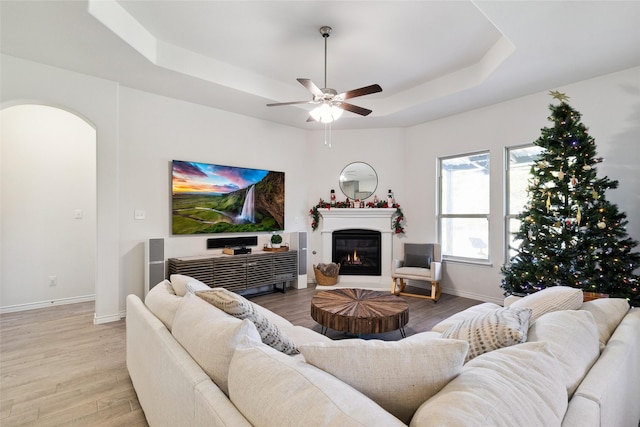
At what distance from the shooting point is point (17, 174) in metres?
4.02

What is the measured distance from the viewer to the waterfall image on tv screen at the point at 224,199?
432cm

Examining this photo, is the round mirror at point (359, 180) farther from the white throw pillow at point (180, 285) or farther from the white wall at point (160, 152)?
the white throw pillow at point (180, 285)

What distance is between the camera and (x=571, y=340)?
1.25 meters

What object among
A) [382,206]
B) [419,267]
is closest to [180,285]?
[419,267]

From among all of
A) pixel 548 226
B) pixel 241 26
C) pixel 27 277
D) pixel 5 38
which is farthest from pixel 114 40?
pixel 548 226

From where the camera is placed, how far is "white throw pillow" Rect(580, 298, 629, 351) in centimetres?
158

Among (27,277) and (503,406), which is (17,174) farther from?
(503,406)

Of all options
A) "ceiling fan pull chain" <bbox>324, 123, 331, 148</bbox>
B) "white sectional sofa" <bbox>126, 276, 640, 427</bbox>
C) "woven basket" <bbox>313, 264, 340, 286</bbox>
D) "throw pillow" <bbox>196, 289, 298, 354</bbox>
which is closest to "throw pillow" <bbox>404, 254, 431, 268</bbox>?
"woven basket" <bbox>313, 264, 340, 286</bbox>

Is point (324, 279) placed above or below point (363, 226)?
below

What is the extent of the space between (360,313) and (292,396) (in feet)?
6.45

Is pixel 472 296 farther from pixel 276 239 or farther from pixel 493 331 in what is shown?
pixel 493 331

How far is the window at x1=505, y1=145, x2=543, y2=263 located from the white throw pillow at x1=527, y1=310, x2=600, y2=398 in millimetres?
3397

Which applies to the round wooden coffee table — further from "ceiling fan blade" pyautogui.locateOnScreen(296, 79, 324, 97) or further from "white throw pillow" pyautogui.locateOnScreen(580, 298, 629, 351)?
"ceiling fan blade" pyautogui.locateOnScreen(296, 79, 324, 97)

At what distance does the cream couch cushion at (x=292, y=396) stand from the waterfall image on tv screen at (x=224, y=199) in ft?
12.2
